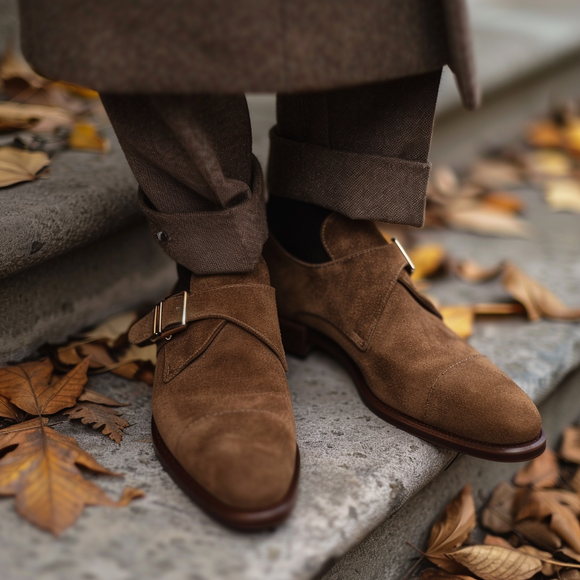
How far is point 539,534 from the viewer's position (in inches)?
31.2

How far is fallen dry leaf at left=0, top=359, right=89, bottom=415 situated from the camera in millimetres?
719

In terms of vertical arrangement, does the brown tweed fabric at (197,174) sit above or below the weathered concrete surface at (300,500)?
above

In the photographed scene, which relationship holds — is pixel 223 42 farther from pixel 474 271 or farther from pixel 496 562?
pixel 474 271

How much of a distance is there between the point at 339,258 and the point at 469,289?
17.8 inches

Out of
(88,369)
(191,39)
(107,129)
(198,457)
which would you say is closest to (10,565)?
(198,457)

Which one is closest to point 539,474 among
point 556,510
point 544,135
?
point 556,510

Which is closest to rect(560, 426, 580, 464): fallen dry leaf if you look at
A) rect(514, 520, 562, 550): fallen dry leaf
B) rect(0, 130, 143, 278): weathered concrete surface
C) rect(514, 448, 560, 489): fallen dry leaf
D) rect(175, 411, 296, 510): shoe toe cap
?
rect(514, 448, 560, 489): fallen dry leaf

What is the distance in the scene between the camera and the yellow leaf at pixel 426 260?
1.18 meters

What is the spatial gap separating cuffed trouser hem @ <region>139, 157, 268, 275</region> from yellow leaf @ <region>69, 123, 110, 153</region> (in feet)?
1.20

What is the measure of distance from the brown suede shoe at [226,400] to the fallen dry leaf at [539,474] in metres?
0.45

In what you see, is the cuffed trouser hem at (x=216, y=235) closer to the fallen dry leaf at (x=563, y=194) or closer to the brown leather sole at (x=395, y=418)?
the brown leather sole at (x=395, y=418)

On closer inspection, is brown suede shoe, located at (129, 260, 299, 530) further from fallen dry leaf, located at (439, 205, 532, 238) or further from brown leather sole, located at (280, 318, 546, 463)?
fallen dry leaf, located at (439, 205, 532, 238)

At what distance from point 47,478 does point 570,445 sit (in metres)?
0.79

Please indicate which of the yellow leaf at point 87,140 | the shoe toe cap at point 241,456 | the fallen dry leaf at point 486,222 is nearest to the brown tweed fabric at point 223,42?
the shoe toe cap at point 241,456
